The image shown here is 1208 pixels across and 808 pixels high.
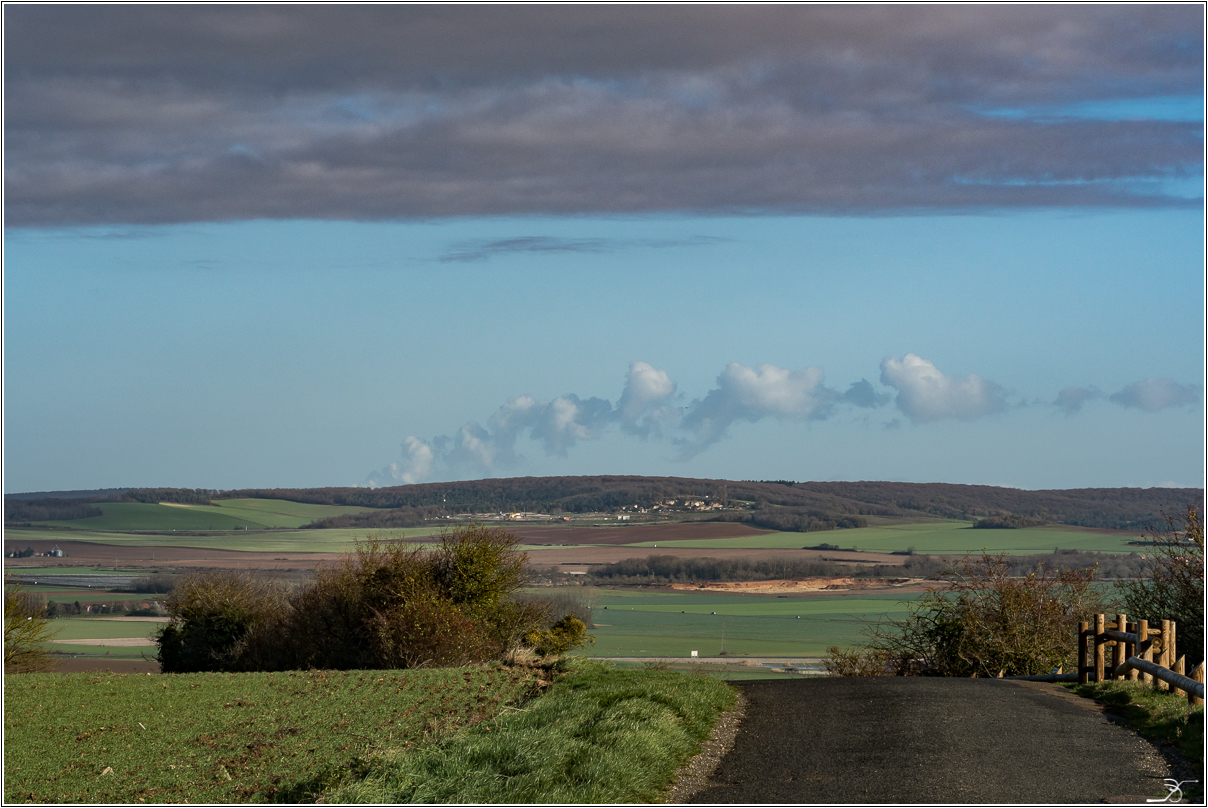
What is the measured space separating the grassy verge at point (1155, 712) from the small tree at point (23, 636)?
1544 inches

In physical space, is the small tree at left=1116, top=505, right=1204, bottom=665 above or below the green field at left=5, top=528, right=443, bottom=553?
above

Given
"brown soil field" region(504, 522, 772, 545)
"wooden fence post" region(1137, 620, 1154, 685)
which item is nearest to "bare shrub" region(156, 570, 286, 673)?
"wooden fence post" region(1137, 620, 1154, 685)

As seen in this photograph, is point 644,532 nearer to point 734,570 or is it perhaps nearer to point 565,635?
point 734,570

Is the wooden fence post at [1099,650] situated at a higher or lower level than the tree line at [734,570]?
higher

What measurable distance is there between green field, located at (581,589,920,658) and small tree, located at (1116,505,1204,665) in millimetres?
70447

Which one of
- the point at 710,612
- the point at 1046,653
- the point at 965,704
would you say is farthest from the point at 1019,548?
the point at 965,704

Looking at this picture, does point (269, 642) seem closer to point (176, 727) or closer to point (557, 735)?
point (176, 727)

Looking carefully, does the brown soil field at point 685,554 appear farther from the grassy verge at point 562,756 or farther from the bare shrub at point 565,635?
the grassy verge at point 562,756

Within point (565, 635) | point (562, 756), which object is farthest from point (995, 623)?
point (562, 756)

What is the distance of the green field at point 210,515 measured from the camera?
17238cm

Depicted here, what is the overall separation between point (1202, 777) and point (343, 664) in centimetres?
2991

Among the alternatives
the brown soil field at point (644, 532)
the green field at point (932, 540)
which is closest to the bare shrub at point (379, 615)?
the green field at point (932, 540)

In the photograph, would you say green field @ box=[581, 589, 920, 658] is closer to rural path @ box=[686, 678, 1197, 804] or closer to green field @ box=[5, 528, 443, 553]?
green field @ box=[5, 528, 443, 553]

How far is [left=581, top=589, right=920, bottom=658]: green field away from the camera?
106 m
